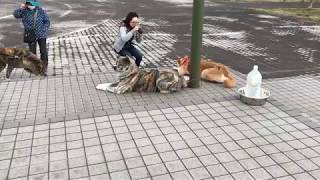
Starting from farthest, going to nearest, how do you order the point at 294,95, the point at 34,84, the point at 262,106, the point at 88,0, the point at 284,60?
the point at 88,0 < the point at 284,60 < the point at 34,84 < the point at 294,95 < the point at 262,106

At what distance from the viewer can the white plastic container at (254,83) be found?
627 cm

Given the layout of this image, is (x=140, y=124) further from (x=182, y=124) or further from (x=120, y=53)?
(x=120, y=53)

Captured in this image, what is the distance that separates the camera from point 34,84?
7.37 metres

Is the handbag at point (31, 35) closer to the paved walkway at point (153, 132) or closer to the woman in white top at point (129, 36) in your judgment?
the paved walkway at point (153, 132)

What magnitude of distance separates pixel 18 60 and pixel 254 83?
4819 mm

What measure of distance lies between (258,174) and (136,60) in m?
4.41

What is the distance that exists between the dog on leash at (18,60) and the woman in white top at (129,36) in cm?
181

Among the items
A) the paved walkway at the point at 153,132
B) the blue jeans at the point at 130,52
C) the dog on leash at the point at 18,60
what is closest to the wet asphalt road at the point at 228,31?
the paved walkway at the point at 153,132

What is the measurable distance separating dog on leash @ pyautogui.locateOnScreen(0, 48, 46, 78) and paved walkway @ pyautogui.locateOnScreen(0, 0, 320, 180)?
25 cm

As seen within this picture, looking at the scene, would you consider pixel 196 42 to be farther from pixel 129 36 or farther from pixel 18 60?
pixel 18 60

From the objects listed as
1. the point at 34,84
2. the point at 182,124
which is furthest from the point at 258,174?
the point at 34,84

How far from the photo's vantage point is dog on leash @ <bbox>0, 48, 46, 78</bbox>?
7672 mm

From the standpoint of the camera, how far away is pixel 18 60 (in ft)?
25.2

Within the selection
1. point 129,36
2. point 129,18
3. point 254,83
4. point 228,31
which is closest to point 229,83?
point 254,83
